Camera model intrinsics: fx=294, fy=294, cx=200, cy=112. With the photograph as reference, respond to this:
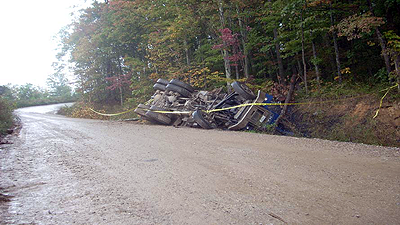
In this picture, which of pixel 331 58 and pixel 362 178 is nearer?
pixel 362 178

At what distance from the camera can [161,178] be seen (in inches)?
199

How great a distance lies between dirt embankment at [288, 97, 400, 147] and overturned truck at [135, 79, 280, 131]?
120 centimetres

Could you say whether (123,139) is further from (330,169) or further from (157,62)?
(157,62)

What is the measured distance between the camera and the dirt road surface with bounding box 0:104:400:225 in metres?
3.50

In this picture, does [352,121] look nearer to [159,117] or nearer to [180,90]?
[180,90]

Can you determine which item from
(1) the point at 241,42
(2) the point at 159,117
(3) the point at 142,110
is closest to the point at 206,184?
(2) the point at 159,117

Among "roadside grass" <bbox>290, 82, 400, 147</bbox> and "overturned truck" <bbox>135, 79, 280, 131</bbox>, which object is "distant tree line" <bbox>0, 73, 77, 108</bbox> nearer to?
"overturned truck" <bbox>135, 79, 280, 131</bbox>

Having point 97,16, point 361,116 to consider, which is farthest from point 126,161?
point 97,16

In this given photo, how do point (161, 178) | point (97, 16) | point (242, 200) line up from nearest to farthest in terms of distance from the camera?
point (242, 200) < point (161, 178) < point (97, 16)

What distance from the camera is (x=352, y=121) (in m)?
9.30

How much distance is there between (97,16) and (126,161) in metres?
24.2

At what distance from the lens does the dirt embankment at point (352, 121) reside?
821 centimetres

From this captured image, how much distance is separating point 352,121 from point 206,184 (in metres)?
6.69

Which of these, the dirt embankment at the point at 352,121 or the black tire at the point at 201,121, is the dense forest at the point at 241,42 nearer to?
the dirt embankment at the point at 352,121
